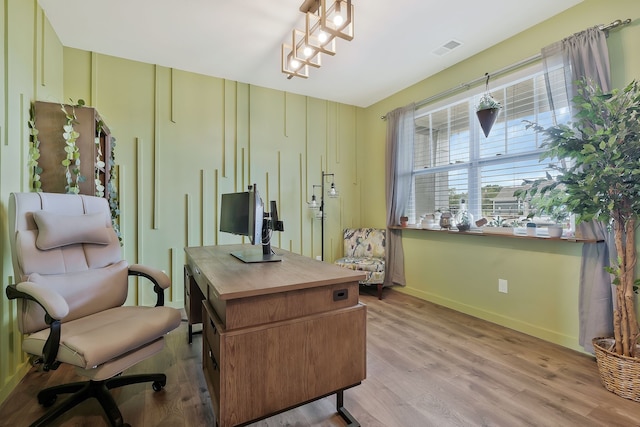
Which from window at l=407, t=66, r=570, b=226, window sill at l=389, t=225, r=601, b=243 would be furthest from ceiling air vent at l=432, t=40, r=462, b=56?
window sill at l=389, t=225, r=601, b=243

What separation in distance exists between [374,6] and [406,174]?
6.47 ft

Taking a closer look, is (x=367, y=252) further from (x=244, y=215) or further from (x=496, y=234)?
(x=244, y=215)

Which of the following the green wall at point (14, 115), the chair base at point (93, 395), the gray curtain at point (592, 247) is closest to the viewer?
the chair base at point (93, 395)

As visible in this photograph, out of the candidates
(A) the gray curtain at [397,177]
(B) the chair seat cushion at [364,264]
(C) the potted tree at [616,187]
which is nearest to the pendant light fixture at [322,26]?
(C) the potted tree at [616,187]

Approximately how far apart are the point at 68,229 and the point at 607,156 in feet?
10.4

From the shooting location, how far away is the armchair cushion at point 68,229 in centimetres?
160

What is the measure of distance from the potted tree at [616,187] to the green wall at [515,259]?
0.47 metres

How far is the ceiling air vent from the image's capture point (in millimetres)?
2771

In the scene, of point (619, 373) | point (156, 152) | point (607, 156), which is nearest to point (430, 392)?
point (619, 373)

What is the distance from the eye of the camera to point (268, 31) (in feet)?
8.48

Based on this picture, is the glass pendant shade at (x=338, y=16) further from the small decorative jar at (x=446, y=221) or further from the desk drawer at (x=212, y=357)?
the small decorative jar at (x=446, y=221)

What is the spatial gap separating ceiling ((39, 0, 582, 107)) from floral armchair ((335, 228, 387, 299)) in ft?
Answer: 6.76

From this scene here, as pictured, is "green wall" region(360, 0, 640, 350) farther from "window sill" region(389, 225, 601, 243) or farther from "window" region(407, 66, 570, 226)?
"window" region(407, 66, 570, 226)

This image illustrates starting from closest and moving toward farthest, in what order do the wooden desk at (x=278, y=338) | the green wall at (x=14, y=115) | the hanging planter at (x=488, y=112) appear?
1. the wooden desk at (x=278, y=338)
2. the green wall at (x=14, y=115)
3. the hanging planter at (x=488, y=112)
